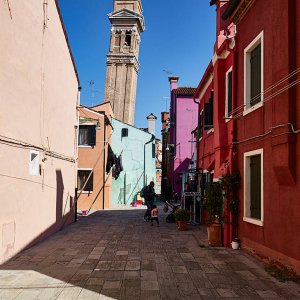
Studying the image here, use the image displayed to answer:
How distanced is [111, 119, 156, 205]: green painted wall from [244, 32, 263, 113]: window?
59.8 feet

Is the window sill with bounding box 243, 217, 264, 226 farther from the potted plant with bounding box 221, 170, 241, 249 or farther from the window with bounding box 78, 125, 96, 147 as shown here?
the window with bounding box 78, 125, 96, 147

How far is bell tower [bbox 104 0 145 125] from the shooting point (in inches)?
2653

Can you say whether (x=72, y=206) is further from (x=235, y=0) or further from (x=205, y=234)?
(x=235, y=0)

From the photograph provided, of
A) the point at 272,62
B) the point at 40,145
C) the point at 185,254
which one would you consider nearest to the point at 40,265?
the point at 185,254

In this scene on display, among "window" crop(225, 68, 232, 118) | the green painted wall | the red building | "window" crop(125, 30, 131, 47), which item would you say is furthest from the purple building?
"window" crop(125, 30, 131, 47)

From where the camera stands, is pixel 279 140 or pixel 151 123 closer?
pixel 279 140

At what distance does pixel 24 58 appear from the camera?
31.0ft

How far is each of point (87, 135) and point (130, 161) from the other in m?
8.05

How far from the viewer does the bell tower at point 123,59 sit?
221 feet

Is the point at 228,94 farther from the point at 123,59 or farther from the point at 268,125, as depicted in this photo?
the point at 123,59

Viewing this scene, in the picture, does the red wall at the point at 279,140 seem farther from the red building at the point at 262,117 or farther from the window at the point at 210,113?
the window at the point at 210,113

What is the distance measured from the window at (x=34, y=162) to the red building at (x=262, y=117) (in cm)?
514

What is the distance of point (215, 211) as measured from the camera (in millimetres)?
A: 10266

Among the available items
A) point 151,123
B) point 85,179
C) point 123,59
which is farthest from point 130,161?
point 123,59
